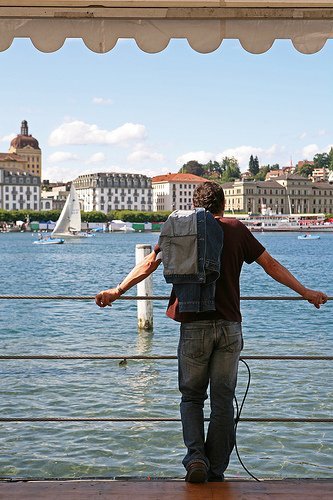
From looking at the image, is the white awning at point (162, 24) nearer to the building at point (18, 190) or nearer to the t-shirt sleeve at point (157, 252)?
the t-shirt sleeve at point (157, 252)

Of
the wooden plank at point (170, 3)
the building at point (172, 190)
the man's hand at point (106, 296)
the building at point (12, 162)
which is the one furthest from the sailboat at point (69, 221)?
the building at point (172, 190)

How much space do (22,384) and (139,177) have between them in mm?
175298

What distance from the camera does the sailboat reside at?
88.2 m

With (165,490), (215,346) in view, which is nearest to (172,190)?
(215,346)

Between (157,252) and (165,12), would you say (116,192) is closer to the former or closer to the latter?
(165,12)

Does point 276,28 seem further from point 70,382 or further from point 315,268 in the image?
point 315,268

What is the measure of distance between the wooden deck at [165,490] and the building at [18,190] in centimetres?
16657

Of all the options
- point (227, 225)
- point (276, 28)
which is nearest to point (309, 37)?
point (276, 28)

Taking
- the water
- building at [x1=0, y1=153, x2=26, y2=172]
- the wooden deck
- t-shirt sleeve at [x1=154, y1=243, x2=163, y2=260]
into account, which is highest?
building at [x1=0, y1=153, x2=26, y2=172]

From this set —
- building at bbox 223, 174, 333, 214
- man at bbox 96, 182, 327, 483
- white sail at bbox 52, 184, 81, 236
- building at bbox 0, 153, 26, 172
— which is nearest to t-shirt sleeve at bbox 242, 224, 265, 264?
man at bbox 96, 182, 327, 483

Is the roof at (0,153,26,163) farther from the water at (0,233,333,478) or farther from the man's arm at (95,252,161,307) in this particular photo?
the man's arm at (95,252,161,307)

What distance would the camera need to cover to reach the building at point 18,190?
166m

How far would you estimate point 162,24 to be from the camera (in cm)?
400

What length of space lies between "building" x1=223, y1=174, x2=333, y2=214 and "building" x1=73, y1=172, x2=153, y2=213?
20.5m
